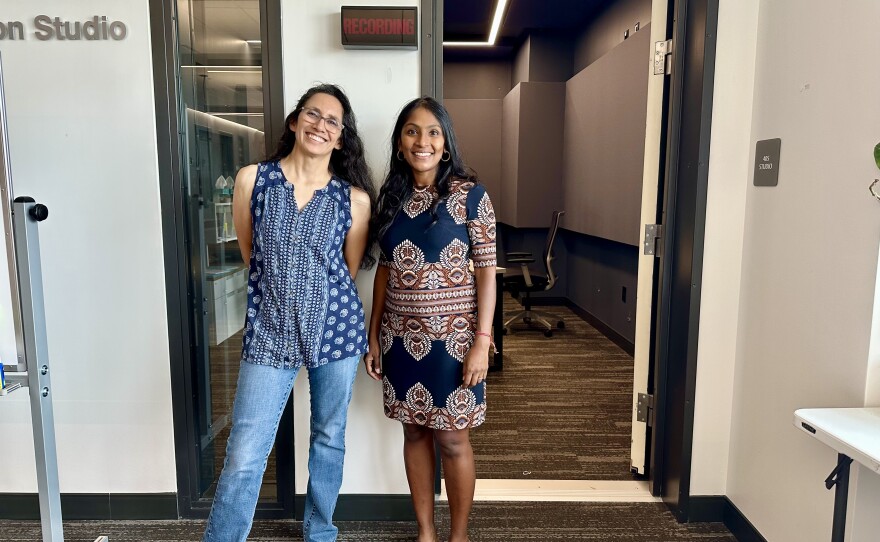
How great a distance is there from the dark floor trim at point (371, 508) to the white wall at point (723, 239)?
1.08 meters

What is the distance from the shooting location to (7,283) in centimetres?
153

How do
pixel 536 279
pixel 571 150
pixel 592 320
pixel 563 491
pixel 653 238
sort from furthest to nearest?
pixel 571 150 → pixel 592 320 → pixel 536 279 → pixel 563 491 → pixel 653 238

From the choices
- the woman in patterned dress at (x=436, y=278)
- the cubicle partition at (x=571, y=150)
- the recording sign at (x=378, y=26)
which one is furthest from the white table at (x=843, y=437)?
the cubicle partition at (x=571, y=150)

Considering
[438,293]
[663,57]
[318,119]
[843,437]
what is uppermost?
[663,57]

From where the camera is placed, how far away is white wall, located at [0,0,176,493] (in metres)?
1.84

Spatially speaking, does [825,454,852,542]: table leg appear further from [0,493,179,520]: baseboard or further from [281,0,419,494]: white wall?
[0,493,179,520]: baseboard

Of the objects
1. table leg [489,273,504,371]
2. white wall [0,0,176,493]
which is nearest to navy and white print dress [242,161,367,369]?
white wall [0,0,176,493]

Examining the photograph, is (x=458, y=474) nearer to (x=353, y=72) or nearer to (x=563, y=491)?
(x=563, y=491)

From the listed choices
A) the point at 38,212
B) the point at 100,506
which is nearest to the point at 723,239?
the point at 38,212

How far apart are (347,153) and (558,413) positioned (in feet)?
6.67

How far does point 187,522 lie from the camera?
6.70 ft

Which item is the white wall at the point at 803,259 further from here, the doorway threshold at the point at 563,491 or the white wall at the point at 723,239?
the doorway threshold at the point at 563,491

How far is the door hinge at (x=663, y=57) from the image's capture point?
6.72 ft

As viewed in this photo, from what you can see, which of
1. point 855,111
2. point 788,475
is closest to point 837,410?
point 788,475
